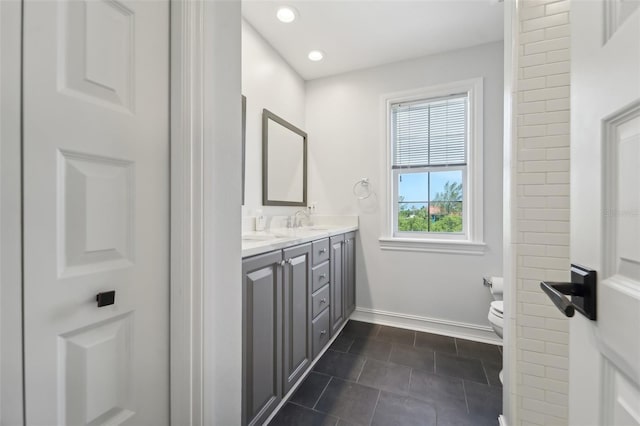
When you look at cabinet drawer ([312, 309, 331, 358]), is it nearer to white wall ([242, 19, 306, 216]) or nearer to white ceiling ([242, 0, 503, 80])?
white wall ([242, 19, 306, 216])

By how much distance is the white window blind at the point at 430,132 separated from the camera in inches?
99.0

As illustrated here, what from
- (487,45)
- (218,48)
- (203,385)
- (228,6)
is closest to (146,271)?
(203,385)

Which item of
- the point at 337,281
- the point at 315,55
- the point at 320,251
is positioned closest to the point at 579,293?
the point at 320,251

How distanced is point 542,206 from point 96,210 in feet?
5.46

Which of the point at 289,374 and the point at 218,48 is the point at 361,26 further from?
the point at 289,374

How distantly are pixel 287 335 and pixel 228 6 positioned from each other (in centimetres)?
157

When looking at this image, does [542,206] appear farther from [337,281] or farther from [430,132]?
[430,132]

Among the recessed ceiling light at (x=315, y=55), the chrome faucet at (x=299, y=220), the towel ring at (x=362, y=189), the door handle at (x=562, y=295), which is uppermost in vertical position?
the recessed ceiling light at (x=315, y=55)

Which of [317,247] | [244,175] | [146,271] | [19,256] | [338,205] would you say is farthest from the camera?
[338,205]

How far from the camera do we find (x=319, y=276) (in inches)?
76.1

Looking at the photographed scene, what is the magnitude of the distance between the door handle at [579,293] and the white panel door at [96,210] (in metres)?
1.01

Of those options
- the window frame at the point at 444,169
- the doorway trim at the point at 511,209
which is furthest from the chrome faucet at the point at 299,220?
the doorway trim at the point at 511,209

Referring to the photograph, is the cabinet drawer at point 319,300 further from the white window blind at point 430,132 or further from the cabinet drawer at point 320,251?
the white window blind at point 430,132

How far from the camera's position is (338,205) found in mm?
2873
